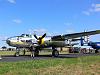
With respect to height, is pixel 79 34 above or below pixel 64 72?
above

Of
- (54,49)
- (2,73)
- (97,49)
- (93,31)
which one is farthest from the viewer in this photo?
(97,49)

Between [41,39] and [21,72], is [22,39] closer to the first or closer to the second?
[41,39]

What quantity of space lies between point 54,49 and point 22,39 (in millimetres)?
5141

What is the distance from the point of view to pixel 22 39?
40.7 m

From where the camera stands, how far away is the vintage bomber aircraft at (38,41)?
4031 centimetres

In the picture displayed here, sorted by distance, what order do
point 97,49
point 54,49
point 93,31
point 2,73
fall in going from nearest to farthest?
point 2,73
point 93,31
point 54,49
point 97,49

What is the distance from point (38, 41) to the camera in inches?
1626

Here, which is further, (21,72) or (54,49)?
A: (54,49)

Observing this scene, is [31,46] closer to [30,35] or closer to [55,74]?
[30,35]

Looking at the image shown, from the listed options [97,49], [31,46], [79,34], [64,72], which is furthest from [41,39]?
[97,49]

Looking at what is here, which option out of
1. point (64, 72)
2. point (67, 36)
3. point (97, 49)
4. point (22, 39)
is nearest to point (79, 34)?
point (67, 36)

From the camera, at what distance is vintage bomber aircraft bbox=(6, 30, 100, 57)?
4031 centimetres

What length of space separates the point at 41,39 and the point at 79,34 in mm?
5432

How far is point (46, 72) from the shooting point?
17.6 m
